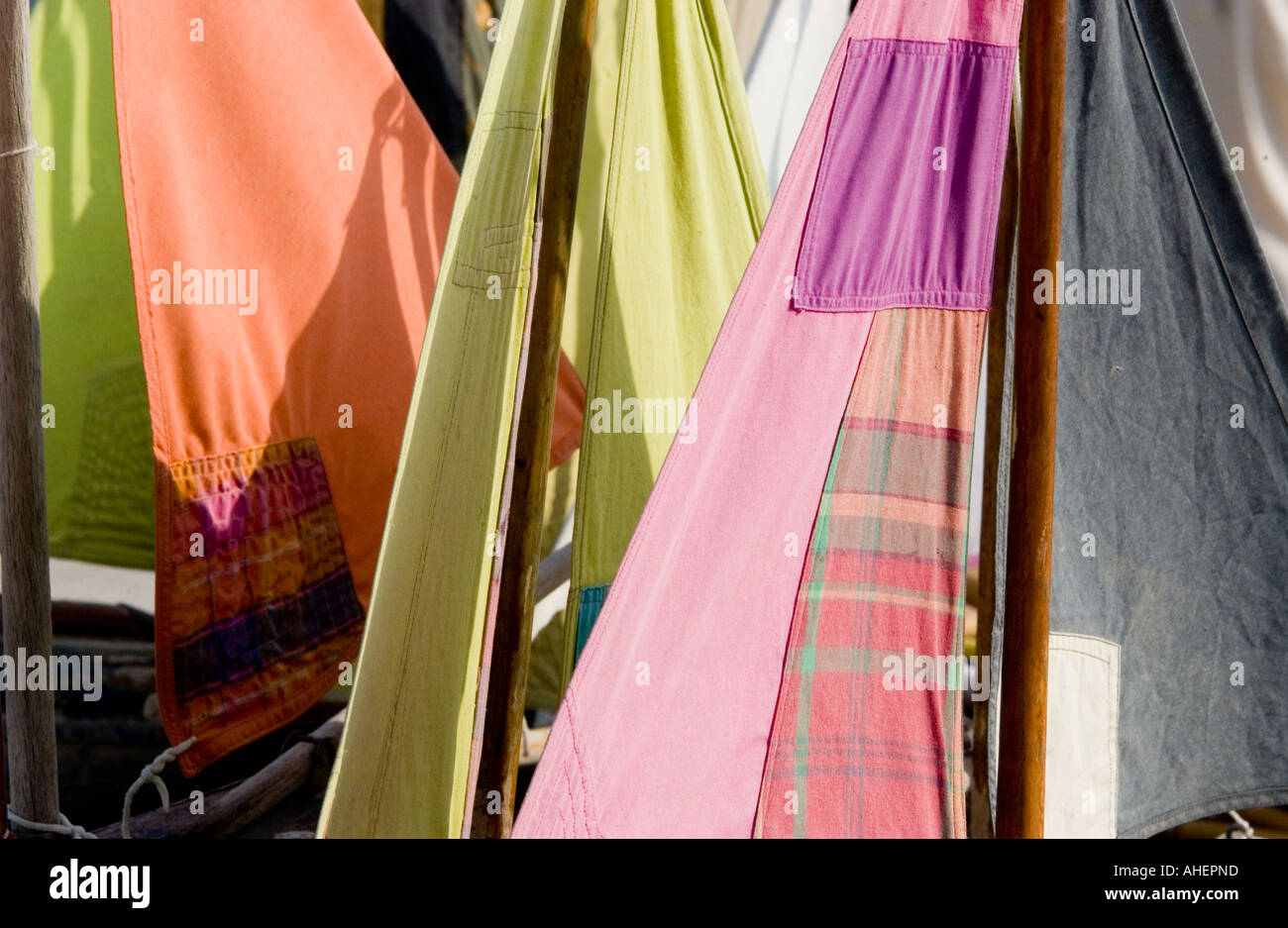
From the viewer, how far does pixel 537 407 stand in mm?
1491

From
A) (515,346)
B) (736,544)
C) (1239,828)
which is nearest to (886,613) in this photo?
(736,544)

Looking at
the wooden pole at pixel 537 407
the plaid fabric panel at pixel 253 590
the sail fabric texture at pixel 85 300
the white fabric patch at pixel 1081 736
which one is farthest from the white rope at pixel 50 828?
the white fabric patch at pixel 1081 736

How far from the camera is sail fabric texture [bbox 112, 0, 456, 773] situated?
4.99 feet

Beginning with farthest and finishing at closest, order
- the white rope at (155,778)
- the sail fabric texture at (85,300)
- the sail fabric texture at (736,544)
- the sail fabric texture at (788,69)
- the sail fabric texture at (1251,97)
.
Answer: the sail fabric texture at (788,69) < the sail fabric texture at (1251,97) < the sail fabric texture at (85,300) < the white rope at (155,778) < the sail fabric texture at (736,544)

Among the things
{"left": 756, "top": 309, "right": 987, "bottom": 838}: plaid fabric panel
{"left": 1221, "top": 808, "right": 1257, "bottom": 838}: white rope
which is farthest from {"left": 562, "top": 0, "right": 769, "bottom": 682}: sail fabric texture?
{"left": 1221, "top": 808, "right": 1257, "bottom": 838}: white rope

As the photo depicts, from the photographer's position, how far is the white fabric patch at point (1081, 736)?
1322mm

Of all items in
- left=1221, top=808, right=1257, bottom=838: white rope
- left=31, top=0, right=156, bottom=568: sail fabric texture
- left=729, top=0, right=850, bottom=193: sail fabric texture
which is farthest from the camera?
left=729, top=0, right=850, bottom=193: sail fabric texture

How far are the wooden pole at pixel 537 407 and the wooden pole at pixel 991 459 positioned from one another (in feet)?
1.77

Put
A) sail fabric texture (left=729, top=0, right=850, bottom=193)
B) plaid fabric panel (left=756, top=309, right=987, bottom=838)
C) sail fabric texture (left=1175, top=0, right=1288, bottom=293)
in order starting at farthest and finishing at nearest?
sail fabric texture (left=729, top=0, right=850, bottom=193) → sail fabric texture (left=1175, top=0, right=1288, bottom=293) → plaid fabric panel (left=756, top=309, right=987, bottom=838)

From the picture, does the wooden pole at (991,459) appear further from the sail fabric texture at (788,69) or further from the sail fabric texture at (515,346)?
the sail fabric texture at (788,69)

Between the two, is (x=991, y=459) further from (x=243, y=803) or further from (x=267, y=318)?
(x=243, y=803)

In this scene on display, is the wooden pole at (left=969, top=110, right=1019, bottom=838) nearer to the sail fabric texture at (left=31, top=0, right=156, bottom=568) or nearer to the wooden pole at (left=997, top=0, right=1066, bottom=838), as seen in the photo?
the wooden pole at (left=997, top=0, right=1066, bottom=838)

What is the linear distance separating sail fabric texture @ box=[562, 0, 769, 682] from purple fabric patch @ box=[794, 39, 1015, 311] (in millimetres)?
452

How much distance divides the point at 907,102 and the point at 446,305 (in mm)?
540
